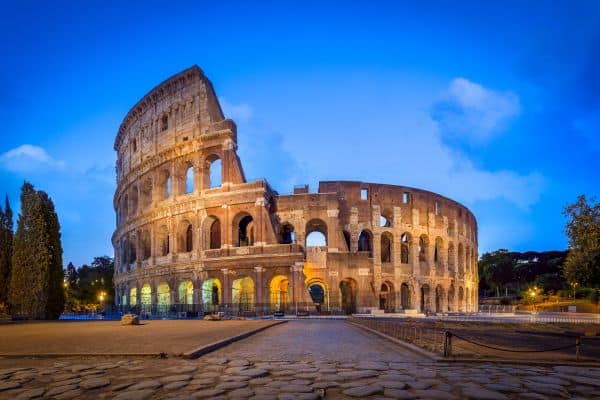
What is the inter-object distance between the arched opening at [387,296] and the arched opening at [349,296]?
3.11 meters

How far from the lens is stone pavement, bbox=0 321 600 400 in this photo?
5.11 m

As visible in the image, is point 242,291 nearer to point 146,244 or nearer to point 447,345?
point 146,244

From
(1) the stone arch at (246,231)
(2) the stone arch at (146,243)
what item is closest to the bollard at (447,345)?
(1) the stone arch at (246,231)

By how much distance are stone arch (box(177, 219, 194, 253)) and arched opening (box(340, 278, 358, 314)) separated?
12.6 meters

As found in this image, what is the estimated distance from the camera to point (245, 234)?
37.8 metres

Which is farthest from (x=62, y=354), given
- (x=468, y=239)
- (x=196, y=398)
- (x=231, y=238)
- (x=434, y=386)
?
(x=468, y=239)

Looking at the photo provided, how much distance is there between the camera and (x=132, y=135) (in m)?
42.9

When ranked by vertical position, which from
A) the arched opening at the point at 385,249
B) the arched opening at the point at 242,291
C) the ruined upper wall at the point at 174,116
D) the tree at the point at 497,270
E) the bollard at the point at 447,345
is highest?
the ruined upper wall at the point at 174,116

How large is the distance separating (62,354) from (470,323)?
19410mm

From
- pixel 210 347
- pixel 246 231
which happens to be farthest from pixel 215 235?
pixel 210 347

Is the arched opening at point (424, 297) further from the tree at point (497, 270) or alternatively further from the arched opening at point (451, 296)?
the tree at point (497, 270)

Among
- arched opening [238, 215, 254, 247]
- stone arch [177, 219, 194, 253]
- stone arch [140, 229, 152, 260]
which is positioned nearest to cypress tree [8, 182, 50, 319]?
stone arch [177, 219, 194, 253]

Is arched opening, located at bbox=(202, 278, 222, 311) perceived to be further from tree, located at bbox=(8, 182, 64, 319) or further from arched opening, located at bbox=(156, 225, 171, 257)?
tree, located at bbox=(8, 182, 64, 319)

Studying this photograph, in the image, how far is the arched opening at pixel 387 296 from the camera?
36.9 metres
